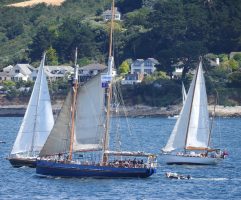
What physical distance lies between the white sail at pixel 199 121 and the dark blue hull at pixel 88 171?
16.8 meters

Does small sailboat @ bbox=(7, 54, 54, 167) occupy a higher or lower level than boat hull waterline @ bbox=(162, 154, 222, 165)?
higher

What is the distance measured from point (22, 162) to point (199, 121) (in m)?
15.4

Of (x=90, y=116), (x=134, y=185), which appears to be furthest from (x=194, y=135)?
(x=134, y=185)

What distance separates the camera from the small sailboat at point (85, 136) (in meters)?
102

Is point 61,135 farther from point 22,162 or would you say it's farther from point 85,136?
point 22,162

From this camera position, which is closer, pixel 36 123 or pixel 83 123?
pixel 83 123

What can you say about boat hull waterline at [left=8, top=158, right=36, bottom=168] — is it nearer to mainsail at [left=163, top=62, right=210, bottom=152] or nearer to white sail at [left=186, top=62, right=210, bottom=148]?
mainsail at [left=163, top=62, right=210, bottom=152]

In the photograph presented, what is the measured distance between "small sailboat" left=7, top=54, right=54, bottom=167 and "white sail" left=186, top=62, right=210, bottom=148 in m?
11.7

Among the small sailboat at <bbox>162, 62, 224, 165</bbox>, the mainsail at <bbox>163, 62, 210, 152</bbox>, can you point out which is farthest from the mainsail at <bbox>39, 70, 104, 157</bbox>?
the mainsail at <bbox>163, 62, 210, 152</bbox>

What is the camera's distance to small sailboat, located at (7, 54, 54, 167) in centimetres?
11294

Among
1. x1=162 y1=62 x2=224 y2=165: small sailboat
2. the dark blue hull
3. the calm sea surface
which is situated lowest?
the calm sea surface

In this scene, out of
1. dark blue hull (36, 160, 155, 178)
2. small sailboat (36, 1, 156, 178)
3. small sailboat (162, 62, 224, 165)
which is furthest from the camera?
small sailboat (162, 62, 224, 165)

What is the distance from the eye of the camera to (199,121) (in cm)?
11938

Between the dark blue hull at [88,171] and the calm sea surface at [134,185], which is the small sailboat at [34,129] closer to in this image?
the calm sea surface at [134,185]
